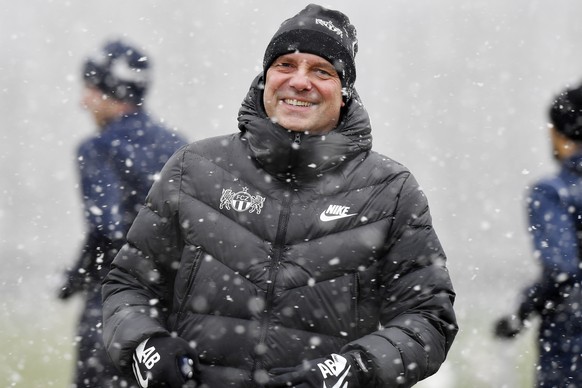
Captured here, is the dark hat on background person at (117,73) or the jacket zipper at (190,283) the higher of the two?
the dark hat on background person at (117,73)

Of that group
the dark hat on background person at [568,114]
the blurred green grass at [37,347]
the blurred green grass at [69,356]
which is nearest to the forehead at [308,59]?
the dark hat on background person at [568,114]

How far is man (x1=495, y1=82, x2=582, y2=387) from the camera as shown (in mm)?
3859

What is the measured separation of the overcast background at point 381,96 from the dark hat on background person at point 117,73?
7.92m

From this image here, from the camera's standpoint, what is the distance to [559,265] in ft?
12.6

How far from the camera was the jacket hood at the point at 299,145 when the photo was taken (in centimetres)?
268

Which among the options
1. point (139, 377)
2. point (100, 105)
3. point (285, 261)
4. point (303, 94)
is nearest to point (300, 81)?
point (303, 94)

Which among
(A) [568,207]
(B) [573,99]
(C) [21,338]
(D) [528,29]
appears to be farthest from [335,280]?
(D) [528,29]

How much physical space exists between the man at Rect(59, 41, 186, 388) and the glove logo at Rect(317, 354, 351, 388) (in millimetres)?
1849

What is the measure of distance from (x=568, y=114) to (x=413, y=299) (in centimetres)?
172

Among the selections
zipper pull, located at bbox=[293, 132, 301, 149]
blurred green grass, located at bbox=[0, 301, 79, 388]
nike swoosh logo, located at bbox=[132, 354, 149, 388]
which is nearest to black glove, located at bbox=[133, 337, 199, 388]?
nike swoosh logo, located at bbox=[132, 354, 149, 388]

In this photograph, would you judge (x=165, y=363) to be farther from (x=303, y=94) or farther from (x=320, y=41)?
(x=320, y=41)

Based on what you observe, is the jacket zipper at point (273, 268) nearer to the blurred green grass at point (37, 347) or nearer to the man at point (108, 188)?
the man at point (108, 188)

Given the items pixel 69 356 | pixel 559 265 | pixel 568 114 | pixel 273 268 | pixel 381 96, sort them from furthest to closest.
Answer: pixel 381 96 < pixel 69 356 < pixel 568 114 < pixel 559 265 < pixel 273 268

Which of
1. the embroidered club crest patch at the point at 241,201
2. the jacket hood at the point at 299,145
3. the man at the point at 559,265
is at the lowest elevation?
the man at the point at 559,265
